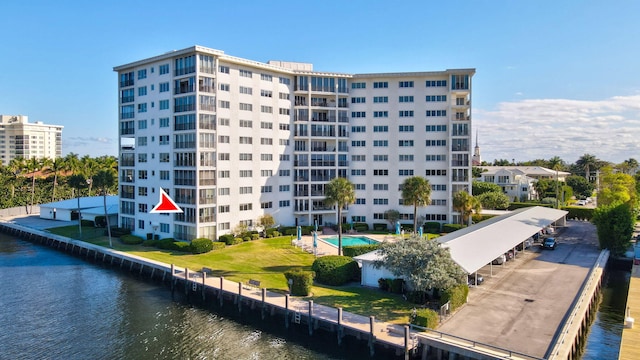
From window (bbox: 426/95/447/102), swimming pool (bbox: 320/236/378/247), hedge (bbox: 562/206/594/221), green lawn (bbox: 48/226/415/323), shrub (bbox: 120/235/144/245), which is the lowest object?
green lawn (bbox: 48/226/415/323)

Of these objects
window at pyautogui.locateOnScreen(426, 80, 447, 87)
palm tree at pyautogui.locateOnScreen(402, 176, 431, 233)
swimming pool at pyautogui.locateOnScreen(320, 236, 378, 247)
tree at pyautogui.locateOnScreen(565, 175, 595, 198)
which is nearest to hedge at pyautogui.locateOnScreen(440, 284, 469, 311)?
palm tree at pyautogui.locateOnScreen(402, 176, 431, 233)

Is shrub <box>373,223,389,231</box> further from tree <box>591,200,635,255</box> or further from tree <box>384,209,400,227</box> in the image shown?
tree <box>591,200,635,255</box>

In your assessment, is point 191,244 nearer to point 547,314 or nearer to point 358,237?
point 358,237

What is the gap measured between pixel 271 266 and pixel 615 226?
4298 centimetres

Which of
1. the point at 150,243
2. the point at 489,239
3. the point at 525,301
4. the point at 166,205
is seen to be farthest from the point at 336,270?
the point at 150,243

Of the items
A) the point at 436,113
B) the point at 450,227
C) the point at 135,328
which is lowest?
the point at 135,328

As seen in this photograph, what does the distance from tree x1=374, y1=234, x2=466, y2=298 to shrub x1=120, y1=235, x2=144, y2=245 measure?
41023mm

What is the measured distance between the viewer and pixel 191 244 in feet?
190

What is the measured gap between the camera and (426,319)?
30016 millimetres

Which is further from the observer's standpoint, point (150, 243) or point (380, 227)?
point (380, 227)

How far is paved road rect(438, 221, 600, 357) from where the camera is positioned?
29375 mm

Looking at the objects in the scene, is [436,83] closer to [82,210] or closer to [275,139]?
[275,139]

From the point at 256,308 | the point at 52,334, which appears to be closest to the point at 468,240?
the point at 256,308

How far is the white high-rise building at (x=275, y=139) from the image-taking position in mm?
62688
